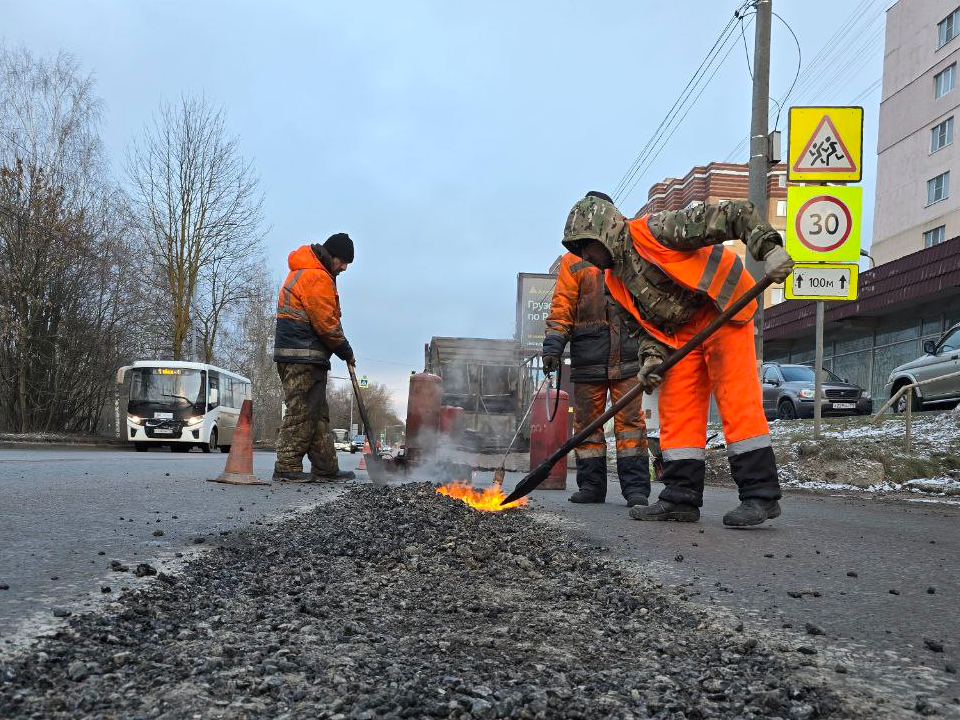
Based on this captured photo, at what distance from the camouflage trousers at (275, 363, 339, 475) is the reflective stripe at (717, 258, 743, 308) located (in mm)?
4043

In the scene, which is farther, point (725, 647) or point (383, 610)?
point (383, 610)

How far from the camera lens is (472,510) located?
488 centimetres

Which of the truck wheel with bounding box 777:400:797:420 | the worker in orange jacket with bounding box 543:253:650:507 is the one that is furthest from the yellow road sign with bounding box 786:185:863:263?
the truck wheel with bounding box 777:400:797:420

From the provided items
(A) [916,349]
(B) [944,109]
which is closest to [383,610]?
(A) [916,349]

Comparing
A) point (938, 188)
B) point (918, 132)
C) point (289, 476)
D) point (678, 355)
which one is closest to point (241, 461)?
point (289, 476)

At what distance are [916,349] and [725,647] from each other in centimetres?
2773

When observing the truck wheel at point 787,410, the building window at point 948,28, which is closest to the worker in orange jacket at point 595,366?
the truck wheel at point 787,410

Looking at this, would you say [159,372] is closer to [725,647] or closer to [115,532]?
[115,532]

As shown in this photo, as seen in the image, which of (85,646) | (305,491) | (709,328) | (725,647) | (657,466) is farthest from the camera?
(657,466)

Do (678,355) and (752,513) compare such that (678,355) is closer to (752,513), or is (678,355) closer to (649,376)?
(649,376)

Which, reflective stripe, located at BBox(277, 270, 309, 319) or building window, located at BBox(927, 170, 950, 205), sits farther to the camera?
building window, located at BBox(927, 170, 950, 205)

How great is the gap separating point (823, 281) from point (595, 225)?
5228 millimetres

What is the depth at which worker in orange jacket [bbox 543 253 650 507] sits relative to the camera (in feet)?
21.4

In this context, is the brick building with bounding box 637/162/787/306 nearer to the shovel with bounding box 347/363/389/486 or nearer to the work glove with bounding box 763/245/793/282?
the shovel with bounding box 347/363/389/486
